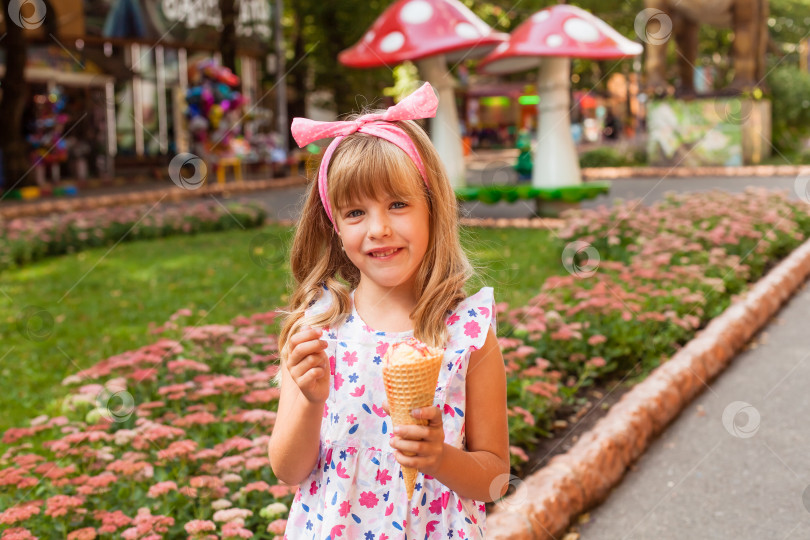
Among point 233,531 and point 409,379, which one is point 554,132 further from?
point 409,379

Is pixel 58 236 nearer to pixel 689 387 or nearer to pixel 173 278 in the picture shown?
pixel 173 278

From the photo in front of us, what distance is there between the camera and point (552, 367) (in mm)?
4660

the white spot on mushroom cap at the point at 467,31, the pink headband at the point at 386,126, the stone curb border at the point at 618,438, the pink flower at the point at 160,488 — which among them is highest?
the white spot on mushroom cap at the point at 467,31

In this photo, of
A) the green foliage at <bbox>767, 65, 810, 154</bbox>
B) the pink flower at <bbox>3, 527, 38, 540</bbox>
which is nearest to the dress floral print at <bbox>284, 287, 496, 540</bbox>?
the pink flower at <bbox>3, 527, 38, 540</bbox>

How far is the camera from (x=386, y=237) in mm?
1853

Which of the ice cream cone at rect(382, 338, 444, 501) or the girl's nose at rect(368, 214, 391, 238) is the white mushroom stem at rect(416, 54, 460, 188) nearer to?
the girl's nose at rect(368, 214, 391, 238)

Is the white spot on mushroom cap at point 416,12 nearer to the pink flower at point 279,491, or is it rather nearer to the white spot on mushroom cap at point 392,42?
the white spot on mushroom cap at point 392,42

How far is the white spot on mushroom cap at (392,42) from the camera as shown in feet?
33.3

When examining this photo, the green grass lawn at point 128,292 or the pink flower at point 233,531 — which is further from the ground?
the pink flower at point 233,531

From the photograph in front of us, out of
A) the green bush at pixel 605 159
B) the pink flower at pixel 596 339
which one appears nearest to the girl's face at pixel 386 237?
the pink flower at pixel 596 339

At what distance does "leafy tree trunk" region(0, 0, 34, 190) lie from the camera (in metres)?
14.5

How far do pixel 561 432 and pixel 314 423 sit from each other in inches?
98.3

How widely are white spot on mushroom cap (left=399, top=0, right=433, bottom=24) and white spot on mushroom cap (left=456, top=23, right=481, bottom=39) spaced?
0.37m

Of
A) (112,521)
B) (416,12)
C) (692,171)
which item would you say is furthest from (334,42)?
(112,521)
